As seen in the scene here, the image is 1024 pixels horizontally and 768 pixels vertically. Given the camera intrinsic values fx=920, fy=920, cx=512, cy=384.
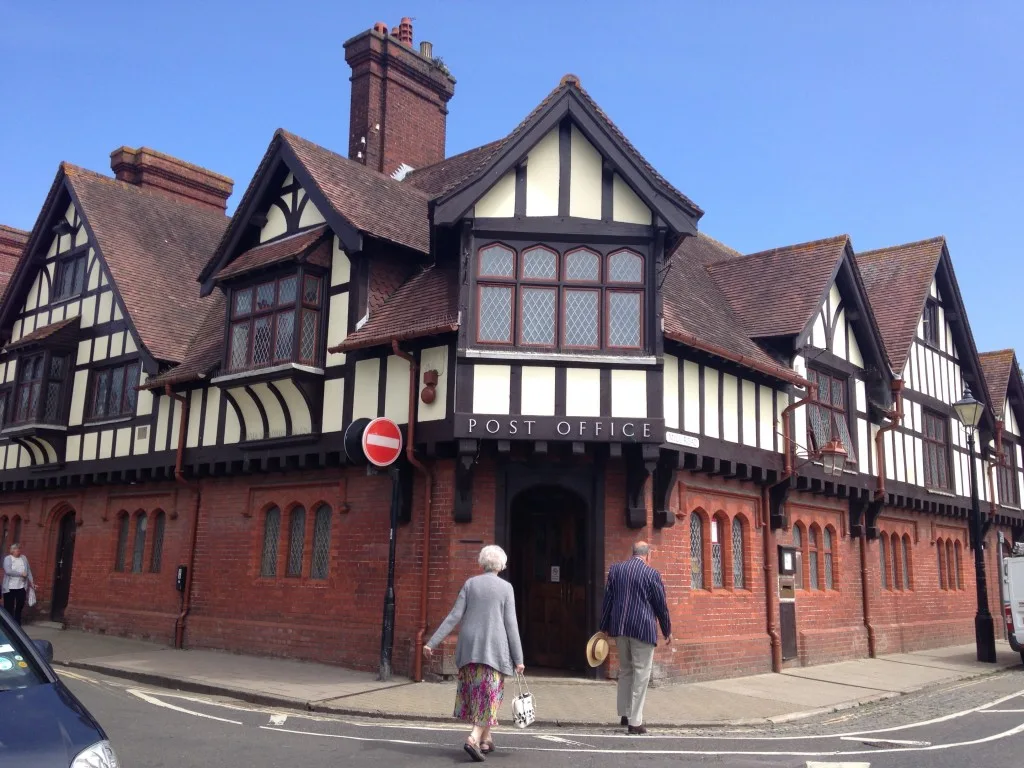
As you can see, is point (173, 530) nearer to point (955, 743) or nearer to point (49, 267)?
point (49, 267)

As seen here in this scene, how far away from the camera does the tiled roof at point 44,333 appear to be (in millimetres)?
20500

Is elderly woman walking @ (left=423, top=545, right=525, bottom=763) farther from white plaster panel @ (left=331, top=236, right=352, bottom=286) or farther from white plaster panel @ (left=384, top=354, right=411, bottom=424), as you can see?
white plaster panel @ (left=331, top=236, right=352, bottom=286)

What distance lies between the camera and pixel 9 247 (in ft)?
99.5

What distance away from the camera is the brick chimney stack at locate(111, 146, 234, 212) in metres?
24.9

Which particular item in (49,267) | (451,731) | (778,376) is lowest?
(451,731)

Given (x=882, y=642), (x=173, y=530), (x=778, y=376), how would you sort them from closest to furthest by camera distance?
1. (x=778, y=376)
2. (x=173, y=530)
3. (x=882, y=642)

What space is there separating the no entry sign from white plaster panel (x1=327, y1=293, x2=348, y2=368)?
7.51ft

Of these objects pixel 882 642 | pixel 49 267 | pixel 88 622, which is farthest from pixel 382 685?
pixel 49 267

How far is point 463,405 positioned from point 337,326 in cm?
348

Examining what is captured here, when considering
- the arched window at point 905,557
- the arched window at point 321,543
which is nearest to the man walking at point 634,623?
the arched window at point 321,543

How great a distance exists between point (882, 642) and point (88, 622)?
16.8 m

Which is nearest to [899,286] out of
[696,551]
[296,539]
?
[696,551]

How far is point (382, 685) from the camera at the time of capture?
40.3ft

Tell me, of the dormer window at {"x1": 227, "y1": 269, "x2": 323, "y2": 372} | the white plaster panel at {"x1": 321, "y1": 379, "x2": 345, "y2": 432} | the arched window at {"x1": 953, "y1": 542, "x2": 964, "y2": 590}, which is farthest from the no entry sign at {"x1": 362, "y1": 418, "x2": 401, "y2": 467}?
the arched window at {"x1": 953, "y1": 542, "x2": 964, "y2": 590}
